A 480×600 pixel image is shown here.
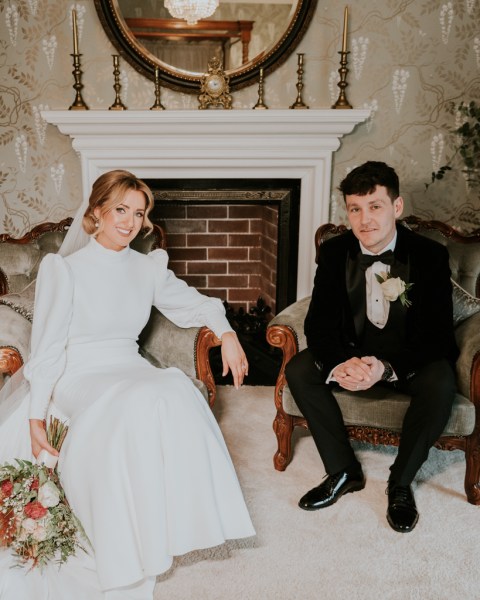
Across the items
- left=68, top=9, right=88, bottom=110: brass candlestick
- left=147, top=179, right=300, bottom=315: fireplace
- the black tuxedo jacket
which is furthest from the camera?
left=147, top=179, right=300, bottom=315: fireplace

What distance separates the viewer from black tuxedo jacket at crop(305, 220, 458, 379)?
236 cm

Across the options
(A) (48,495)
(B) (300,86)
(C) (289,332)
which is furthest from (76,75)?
(A) (48,495)

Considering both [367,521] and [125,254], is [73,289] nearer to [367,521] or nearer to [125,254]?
[125,254]

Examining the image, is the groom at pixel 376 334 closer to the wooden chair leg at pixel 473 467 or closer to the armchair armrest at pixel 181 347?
the wooden chair leg at pixel 473 467

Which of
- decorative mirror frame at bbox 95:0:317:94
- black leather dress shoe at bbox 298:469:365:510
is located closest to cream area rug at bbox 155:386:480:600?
black leather dress shoe at bbox 298:469:365:510

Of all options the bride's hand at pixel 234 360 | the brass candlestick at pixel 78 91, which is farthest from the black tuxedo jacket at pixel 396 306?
the brass candlestick at pixel 78 91

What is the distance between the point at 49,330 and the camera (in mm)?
2025

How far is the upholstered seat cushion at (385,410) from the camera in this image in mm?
2250

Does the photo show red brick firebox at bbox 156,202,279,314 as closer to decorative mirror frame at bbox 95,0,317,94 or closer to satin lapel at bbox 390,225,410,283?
decorative mirror frame at bbox 95,0,317,94

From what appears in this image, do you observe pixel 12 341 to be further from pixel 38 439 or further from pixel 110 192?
pixel 110 192

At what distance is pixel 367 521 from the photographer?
7.25 feet

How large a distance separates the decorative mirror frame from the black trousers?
5.80 ft

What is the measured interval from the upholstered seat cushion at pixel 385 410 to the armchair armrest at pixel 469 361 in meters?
0.04

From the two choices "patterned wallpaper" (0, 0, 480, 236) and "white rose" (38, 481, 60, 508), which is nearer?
"white rose" (38, 481, 60, 508)
